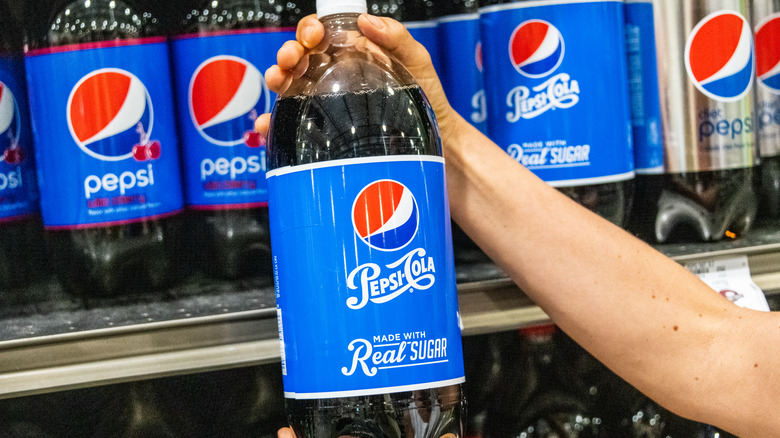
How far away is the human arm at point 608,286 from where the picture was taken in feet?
3.02

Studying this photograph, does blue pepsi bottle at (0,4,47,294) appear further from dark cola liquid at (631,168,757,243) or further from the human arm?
dark cola liquid at (631,168,757,243)

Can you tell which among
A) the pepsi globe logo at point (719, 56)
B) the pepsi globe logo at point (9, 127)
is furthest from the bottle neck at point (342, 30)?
the pepsi globe logo at point (719, 56)

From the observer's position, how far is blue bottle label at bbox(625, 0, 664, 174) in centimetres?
105

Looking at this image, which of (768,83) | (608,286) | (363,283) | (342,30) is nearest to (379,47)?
(342,30)

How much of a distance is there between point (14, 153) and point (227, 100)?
0.24m

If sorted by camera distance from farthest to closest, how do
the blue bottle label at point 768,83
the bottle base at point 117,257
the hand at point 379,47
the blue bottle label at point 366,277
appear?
the blue bottle label at point 768,83
the bottle base at point 117,257
the hand at point 379,47
the blue bottle label at point 366,277

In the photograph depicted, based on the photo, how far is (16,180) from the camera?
88cm

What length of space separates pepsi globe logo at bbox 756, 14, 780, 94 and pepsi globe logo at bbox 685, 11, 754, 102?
0.18m

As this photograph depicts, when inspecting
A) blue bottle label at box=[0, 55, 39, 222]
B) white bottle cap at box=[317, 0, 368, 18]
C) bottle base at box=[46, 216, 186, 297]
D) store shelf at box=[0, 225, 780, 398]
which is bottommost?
store shelf at box=[0, 225, 780, 398]

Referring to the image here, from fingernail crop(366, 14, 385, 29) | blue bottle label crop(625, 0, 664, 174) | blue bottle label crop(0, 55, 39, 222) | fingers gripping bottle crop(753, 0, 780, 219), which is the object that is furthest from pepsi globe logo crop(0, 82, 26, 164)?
fingers gripping bottle crop(753, 0, 780, 219)

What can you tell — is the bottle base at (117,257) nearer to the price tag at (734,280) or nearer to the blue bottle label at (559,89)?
the blue bottle label at (559,89)

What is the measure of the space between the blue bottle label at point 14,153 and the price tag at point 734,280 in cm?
80

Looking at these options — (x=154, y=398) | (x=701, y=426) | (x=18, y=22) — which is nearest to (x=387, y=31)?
(x=18, y=22)

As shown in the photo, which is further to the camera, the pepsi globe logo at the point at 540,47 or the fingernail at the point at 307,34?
the pepsi globe logo at the point at 540,47
